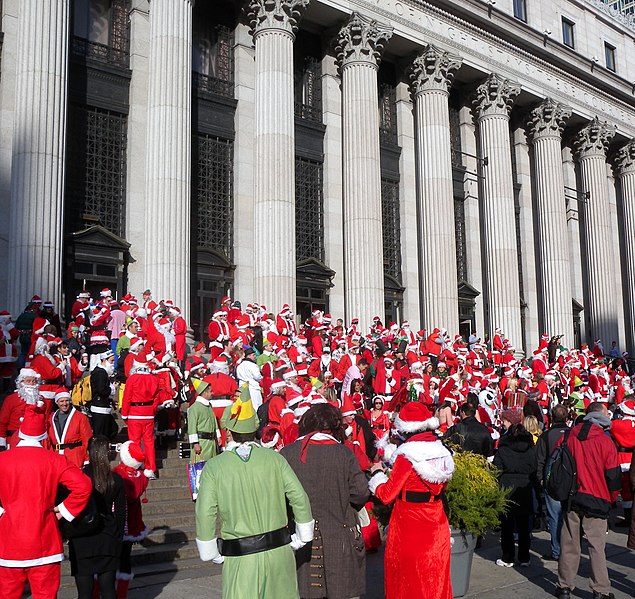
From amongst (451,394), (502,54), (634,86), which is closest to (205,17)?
(502,54)

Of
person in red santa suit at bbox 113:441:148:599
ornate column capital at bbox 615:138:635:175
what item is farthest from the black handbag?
ornate column capital at bbox 615:138:635:175

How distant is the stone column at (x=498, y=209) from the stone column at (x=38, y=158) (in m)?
18.9

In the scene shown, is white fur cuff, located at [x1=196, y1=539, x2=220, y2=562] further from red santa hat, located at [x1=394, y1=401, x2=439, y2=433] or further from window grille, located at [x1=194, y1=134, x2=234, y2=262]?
window grille, located at [x1=194, y1=134, x2=234, y2=262]

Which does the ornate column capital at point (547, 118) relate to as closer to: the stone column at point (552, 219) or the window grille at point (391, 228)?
the stone column at point (552, 219)

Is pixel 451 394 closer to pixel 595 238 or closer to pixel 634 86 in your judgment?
pixel 595 238

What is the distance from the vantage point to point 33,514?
17.4 feet

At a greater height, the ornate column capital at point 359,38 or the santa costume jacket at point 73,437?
the ornate column capital at point 359,38

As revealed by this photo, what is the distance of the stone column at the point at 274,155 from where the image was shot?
2239 cm

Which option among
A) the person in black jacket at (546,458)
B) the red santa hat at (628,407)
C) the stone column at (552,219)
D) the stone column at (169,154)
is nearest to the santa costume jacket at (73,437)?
the person in black jacket at (546,458)

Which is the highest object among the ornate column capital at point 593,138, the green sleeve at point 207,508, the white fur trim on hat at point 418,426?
the ornate column capital at point 593,138

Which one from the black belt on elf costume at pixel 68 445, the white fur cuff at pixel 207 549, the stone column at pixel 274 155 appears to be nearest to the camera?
the white fur cuff at pixel 207 549

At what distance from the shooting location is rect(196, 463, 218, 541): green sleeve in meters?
4.52

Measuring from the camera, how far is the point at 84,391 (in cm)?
1291

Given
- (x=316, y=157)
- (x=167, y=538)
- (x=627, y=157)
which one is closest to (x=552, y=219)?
(x=627, y=157)
